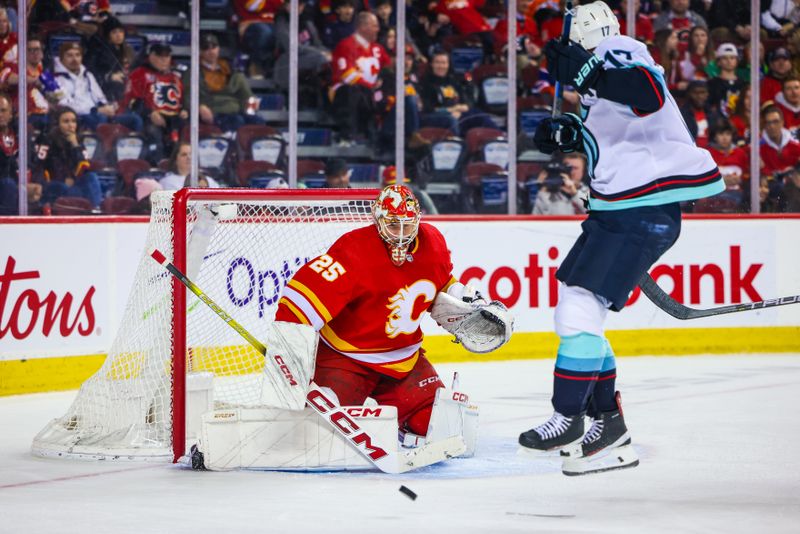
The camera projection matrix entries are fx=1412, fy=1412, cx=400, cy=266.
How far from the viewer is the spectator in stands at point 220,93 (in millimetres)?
7660

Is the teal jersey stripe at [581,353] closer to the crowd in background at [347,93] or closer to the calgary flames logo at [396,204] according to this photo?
the calgary flames logo at [396,204]

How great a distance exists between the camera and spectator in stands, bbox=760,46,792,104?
8.42 m

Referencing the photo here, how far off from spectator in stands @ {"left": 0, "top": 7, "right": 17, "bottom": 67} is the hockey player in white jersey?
3.85m

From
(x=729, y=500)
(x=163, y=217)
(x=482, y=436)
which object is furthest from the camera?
(x=482, y=436)

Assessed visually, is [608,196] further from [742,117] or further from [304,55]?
[742,117]

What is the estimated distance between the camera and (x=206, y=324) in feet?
16.8

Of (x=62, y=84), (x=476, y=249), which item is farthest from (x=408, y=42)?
(x=62, y=84)

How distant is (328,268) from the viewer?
4.30 metres

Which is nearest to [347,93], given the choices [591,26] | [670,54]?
[670,54]

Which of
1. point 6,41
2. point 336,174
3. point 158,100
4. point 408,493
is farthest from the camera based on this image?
point 336,174

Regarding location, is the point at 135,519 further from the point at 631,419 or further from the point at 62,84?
the point at 62,84

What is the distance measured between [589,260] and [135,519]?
140cm

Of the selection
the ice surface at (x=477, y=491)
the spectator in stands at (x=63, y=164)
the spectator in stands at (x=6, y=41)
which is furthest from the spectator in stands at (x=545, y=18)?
the ice surface at (x=477, y=491)

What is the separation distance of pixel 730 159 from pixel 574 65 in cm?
466
